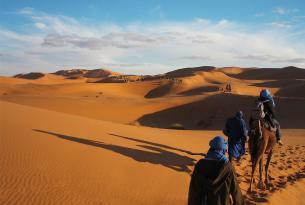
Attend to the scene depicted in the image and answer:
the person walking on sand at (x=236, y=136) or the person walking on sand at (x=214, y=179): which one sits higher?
the person walking on sand at (x=214, y=179)

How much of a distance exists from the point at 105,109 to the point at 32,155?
2752 centimetres

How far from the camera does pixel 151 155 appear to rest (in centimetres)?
1112

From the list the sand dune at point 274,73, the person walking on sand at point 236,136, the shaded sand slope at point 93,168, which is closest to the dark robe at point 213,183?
the shaded sand slope at point 93,168

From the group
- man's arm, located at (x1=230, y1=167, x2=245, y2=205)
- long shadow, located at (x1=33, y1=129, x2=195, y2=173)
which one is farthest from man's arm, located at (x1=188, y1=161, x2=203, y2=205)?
long shadow, located at (x1=33, y1=129, x2=195, y2=173)

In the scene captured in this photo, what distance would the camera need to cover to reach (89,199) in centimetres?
746

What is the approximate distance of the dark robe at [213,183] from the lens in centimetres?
A: 476

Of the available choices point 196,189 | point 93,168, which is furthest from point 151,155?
point 196,189

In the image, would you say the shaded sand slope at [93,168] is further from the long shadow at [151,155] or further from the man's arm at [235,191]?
the man's arm at [235,191]

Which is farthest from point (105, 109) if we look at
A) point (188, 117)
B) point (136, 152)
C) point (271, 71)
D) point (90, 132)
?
point (271, 71)

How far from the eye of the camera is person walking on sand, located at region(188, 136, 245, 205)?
476 centimetres

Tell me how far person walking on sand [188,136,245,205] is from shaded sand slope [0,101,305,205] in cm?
300

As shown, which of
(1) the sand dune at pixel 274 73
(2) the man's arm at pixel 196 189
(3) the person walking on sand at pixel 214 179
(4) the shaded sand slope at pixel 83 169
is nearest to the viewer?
(3) the person walking on sand at pixel 214 179

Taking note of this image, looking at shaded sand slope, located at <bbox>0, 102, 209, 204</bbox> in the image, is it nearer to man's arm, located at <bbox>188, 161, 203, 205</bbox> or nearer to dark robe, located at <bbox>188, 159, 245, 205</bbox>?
man's arm, located at <bbox>188, 161, 203, 205</bbox>

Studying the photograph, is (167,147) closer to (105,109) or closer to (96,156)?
(96,156)
